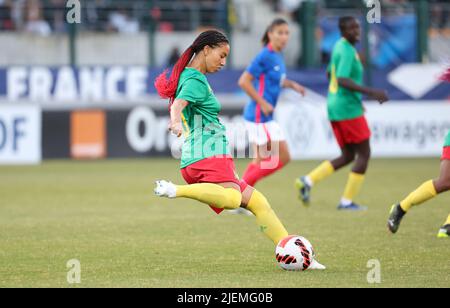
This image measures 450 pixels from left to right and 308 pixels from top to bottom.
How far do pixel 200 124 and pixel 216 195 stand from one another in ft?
2.13

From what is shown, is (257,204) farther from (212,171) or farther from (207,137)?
(207,137)

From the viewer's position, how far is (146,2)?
85.5ft

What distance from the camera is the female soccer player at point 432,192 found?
9.73 metres

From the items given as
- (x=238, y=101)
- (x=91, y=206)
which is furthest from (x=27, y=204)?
(x=238, y=101)

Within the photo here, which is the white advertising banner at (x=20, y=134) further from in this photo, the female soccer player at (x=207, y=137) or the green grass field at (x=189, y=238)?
the female soccer player at (x=207, y=137)

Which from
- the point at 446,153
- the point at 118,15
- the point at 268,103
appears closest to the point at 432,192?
the point at 446,153

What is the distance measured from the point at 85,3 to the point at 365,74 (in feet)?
25.0

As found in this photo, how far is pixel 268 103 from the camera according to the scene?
42.2 feet

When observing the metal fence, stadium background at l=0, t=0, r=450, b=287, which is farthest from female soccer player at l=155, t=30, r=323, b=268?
the metal fence

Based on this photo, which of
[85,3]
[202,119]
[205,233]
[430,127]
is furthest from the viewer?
[85,3]

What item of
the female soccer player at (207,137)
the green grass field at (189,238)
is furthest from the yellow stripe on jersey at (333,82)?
the female soccer player at (207,137)

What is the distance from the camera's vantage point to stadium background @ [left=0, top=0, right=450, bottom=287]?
1265cm

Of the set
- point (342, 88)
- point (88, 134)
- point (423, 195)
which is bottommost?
point (88, 134)

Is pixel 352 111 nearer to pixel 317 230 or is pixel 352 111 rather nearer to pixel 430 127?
pixel 317 230
